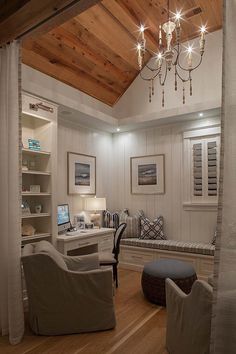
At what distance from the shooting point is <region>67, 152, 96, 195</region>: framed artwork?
4.52 m

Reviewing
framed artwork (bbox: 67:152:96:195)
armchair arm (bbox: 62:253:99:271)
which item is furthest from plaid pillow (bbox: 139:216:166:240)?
armchair arm (bbox: 62:253:99:271)

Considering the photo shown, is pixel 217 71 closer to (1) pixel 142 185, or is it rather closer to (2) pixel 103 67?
(2) pixel 103 67

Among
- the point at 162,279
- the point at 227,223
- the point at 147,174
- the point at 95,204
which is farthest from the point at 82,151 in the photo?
the point at 227,223

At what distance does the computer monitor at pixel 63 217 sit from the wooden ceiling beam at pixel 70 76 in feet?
6.77

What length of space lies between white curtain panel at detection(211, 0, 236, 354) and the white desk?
2.55 m

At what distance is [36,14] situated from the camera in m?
2.16

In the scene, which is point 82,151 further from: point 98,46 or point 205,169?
point 205,169

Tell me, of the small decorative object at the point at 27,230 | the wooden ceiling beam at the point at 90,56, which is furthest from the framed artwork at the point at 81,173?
the wooden ceiling beam at the point at 90,56

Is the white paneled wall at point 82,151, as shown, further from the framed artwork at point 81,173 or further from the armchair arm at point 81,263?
the armchair arm at point 81,263

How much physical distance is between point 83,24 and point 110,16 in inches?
17.2

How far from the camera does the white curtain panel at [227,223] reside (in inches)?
50.7

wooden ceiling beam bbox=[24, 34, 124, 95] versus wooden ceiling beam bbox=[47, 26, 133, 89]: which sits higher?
wooden ceiling beam bbox=[47, 26, 133, 89]

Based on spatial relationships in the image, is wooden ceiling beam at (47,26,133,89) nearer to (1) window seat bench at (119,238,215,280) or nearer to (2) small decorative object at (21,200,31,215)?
(2) small decorative object at (21,200,31,215)

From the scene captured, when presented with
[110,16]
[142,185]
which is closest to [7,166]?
[110,16]
